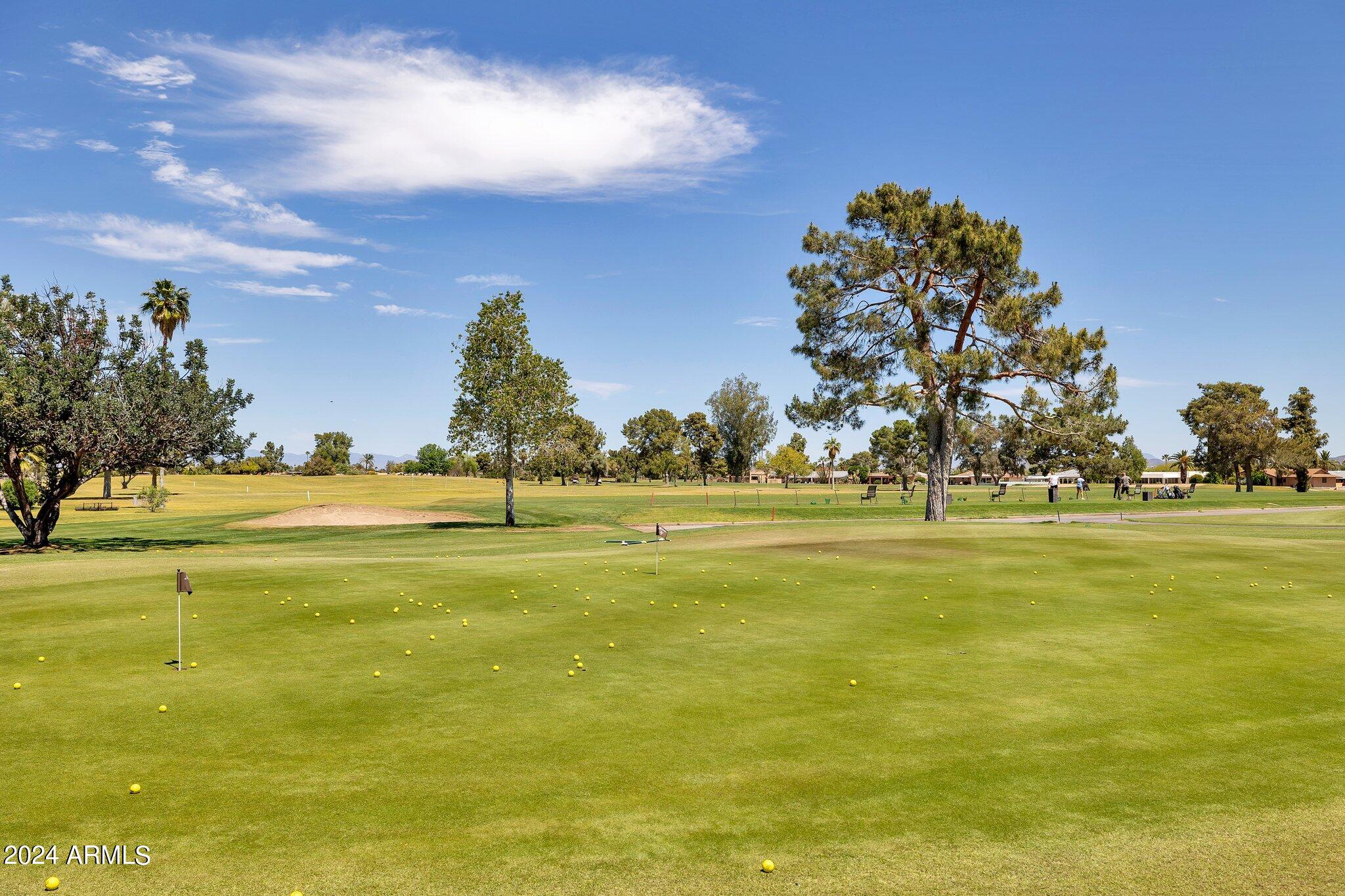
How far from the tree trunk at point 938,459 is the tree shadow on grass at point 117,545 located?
4239 cm

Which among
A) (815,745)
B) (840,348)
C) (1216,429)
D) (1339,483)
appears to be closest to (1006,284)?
(840,348)

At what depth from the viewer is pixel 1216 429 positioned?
127188 millimetres

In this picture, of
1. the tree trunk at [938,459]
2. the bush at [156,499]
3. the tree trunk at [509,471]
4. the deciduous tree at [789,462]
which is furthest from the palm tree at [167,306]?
the deciduous tree at [789,462]

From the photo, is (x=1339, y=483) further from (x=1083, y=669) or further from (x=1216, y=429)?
(x=1083, y=669)

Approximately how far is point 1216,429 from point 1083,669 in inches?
5428

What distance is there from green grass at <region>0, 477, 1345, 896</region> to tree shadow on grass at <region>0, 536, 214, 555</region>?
19.0 meters

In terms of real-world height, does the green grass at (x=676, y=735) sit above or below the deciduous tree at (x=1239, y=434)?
below

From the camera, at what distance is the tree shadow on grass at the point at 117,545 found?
37.7m

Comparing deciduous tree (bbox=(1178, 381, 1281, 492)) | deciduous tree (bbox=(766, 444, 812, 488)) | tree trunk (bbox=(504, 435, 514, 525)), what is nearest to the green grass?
tree trunk (bbox=(504, 435, 514, 525))

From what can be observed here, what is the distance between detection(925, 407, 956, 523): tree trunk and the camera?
50147mm

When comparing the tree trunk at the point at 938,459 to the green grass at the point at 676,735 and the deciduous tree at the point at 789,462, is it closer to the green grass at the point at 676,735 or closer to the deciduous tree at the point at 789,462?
the green grass at the point at 676,735

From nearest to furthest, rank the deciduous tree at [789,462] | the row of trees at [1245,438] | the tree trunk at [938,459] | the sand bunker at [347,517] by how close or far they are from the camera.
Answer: the tree trunk at [938,459]
the sand bunker at [347,517]
the row of trees at [1245,438]
the deciduous tree at [789,462]

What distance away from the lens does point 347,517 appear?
65.4 metres

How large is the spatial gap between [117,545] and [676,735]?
137ft
